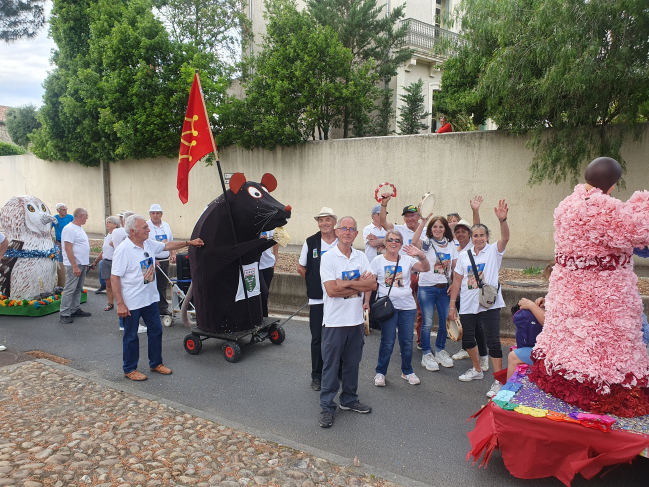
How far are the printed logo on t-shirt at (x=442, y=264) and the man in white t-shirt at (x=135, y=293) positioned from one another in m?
3.37

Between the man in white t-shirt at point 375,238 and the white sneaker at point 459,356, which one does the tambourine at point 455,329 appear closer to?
the white sneaker at point 459,356

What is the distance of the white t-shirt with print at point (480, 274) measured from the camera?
5.07 m

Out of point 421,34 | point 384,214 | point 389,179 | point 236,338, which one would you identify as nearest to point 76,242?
point 236,338

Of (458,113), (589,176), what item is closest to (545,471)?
(589,176)

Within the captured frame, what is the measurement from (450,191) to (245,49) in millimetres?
11866

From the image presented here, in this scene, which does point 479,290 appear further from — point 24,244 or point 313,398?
point 24,244

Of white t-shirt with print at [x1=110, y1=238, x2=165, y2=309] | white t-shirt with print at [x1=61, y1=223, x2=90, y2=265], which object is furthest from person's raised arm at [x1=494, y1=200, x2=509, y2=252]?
white t-shirt with print at [x1=61, y1=223, x2=90, y2=265]

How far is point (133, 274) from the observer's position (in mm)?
5488

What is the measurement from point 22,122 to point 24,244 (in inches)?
943

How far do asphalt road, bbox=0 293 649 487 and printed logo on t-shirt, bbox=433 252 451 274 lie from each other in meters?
1.16

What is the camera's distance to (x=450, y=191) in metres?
12.7

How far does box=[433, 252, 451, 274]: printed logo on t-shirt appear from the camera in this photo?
Result: 5.95 metres

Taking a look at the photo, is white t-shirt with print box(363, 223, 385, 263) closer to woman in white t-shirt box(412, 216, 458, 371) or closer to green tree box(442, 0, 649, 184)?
woman in white t-shirt box(412, 216, 458, 371)

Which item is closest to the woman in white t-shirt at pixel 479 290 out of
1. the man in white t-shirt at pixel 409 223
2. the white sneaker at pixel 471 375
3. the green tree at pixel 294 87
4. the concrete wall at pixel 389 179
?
the white sneaker at pixel 471 375
